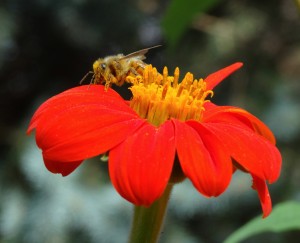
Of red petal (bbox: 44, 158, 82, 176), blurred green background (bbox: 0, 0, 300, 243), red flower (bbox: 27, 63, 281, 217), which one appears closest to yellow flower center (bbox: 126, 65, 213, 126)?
red flower (bbox: 27, 63, 281, 217)

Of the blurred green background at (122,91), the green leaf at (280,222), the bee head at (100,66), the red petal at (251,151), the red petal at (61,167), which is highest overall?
the red petal at (251,151)

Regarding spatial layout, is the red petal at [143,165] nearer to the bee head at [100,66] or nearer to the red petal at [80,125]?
the red petal at [80,125]

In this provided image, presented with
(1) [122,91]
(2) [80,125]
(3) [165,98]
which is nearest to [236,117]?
(3) [165,98]

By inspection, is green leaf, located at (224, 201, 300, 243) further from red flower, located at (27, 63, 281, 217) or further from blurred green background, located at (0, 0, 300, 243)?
blurred green background, located at (0, 0, 300, 243)

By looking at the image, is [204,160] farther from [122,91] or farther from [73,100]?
[122,91]

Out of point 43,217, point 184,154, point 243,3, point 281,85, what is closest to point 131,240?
point 184,154

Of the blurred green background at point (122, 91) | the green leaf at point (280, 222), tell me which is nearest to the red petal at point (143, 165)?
the green leaf at point (280, 222)
